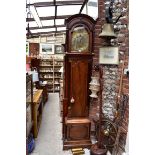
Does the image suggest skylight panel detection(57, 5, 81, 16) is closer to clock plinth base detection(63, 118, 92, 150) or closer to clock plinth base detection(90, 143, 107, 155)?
clock plinth base detection(63, 118, 92, 150)

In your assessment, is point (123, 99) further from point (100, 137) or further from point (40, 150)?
point (40, 150)

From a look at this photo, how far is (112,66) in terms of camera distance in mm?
3695

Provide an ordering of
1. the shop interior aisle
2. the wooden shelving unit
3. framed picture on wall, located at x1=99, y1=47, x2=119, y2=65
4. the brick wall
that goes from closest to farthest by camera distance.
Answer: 1. the brick wall
2. framed picture on wall, located at x1=99, y1=47, x2=119, y2=65
3. the shop interior aisle
4. the wooden shelving unit

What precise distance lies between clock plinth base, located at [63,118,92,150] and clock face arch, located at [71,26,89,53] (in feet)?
3.89

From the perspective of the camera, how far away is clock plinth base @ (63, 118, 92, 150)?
385 centimetres

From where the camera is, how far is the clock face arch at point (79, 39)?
385 centimetres

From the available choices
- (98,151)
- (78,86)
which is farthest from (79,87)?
(98,151)

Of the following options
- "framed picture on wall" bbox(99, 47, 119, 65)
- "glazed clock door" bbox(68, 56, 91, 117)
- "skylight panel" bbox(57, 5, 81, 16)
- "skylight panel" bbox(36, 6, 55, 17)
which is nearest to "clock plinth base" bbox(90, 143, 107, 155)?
"glazed clock door" bbox(68, 56, 91, 117)

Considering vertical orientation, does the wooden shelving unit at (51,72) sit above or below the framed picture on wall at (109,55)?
below

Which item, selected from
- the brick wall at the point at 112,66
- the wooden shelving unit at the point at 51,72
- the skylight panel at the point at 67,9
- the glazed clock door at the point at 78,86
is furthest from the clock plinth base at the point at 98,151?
the wooden shelving unit at the point at 51,72

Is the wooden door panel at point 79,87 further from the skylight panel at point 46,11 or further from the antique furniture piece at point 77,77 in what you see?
the skylight panel at point 46,11

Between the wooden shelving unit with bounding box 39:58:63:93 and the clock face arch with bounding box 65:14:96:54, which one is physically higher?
the clock face arch with bounding box 65:14:96:54
